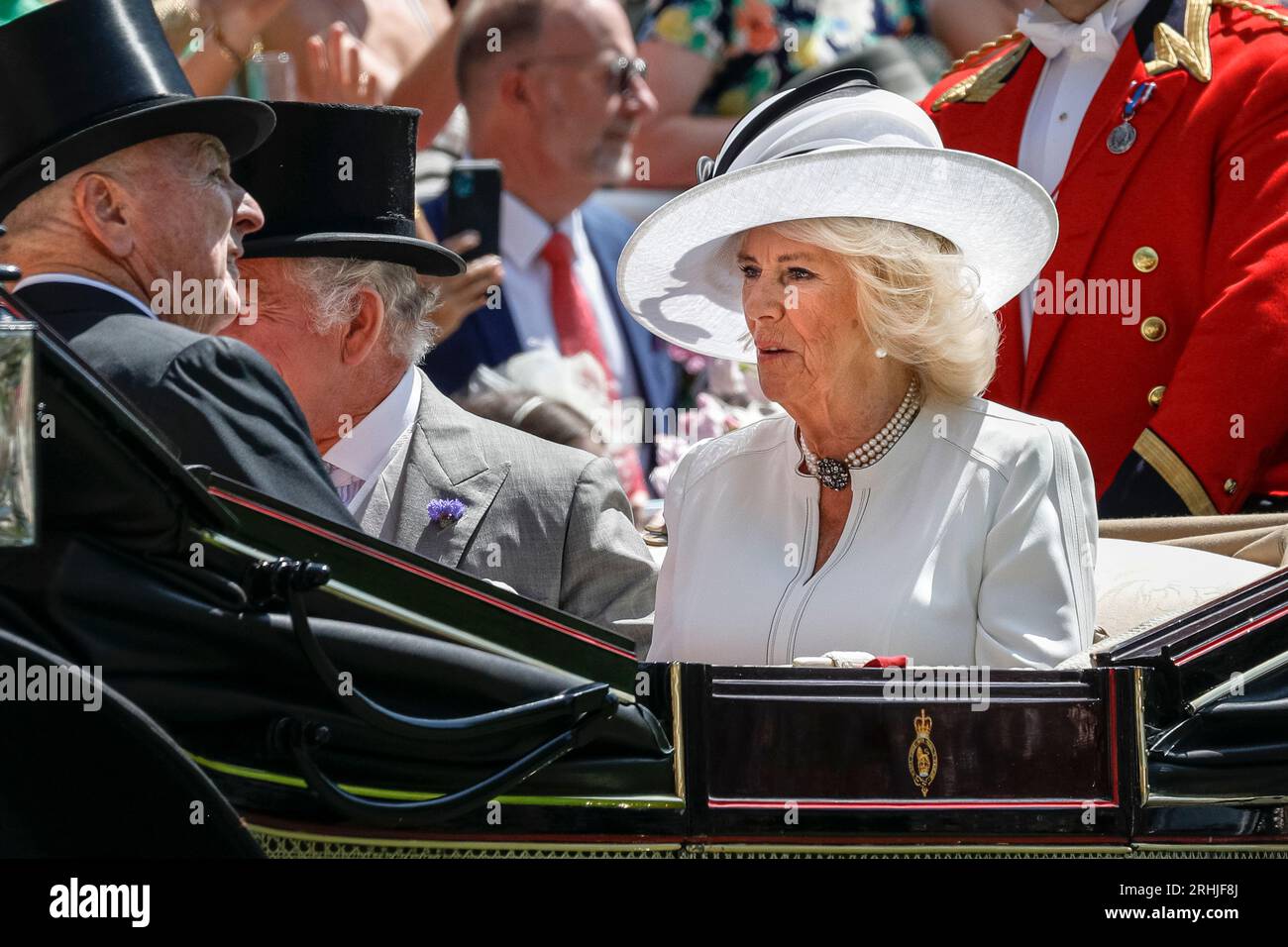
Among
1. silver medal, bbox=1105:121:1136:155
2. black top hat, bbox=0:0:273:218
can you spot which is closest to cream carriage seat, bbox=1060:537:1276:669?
silver medal, bbox=1105:121:1136:155

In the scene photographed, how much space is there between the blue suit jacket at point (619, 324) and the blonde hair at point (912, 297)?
186cm

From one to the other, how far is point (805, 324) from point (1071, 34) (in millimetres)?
1177

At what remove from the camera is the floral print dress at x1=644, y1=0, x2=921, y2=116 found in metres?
5.20

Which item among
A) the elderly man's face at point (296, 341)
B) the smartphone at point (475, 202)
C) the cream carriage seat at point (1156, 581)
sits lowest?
the cream carriage seat at point (1156, 581)

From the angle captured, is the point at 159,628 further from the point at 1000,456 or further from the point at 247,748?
the point at 1000,456

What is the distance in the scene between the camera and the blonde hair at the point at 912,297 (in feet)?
8.70

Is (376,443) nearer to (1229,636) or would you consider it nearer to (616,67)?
(1229,636)

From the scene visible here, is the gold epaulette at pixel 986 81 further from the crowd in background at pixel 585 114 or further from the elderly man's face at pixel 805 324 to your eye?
the elderly man's face at pixel 805 324

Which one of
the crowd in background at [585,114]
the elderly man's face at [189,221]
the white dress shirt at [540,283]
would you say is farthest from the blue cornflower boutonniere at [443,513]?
the white dress shirt at [540,283]

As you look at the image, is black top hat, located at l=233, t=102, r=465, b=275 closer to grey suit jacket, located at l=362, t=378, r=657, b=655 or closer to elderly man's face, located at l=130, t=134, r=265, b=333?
grey suit jacket, located at l=362, t=378, r=657, b=655

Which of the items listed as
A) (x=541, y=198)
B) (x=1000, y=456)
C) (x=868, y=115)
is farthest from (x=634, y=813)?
(x=541, y=198)

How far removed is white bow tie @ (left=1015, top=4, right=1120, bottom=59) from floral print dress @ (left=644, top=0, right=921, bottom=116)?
1658 mm

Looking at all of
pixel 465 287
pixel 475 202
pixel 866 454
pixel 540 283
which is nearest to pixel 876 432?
pixel 866 454

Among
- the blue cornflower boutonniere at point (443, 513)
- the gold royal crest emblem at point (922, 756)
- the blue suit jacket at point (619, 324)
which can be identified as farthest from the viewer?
the blue suit jacket at point (619, 324)
